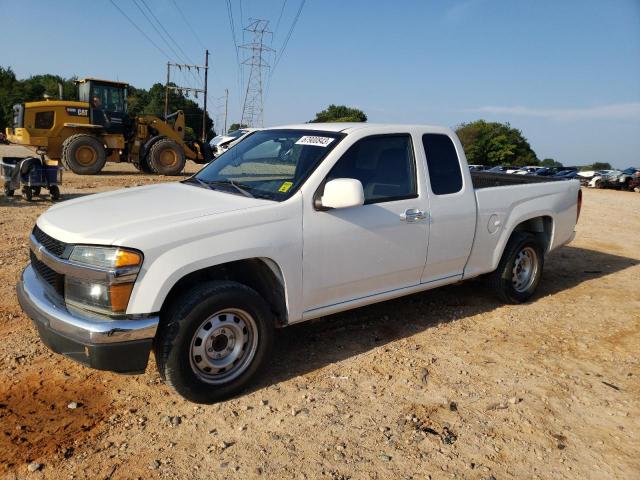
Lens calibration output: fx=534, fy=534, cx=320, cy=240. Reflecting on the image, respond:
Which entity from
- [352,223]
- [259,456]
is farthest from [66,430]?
[352,223]

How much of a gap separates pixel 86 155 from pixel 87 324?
53.5 feet

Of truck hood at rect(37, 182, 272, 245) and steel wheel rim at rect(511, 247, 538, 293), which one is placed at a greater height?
truck hood at rect(37, 182, 272, 245)

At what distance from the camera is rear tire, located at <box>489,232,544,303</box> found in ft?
18.1

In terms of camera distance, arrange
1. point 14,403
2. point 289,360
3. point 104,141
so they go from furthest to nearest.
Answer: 1. point 104,141
2. point 289,360
3. point 14,403

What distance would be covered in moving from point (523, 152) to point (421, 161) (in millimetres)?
57282

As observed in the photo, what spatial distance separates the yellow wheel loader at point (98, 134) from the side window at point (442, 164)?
611 inches

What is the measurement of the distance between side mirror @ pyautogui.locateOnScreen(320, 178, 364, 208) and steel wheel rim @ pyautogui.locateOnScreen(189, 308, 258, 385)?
96cm

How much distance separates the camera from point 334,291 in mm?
3971

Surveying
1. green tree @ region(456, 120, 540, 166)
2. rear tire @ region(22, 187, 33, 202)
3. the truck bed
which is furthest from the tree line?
the truck bed

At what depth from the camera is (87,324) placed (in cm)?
303

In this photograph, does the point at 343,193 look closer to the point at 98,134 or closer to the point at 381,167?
the point at 381,167

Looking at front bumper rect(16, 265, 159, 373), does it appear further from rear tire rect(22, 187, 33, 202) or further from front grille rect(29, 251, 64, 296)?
rear tire rect(22, 187, 33, 202)

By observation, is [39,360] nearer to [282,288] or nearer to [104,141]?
[282,288]

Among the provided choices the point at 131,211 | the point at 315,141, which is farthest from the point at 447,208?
the point at 131,211
